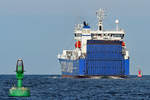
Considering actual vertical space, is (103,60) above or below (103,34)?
below

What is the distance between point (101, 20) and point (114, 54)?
15.6m

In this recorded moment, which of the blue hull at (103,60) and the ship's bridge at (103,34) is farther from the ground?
the ship's bridge at (103,34)

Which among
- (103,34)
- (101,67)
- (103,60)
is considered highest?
(103,34)

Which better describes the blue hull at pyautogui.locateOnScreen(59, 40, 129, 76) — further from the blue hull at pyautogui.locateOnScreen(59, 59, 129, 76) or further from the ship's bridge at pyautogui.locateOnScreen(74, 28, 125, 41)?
the ship's bridge at pyautogui.locateOnScreen(74, 28, 125, 41)

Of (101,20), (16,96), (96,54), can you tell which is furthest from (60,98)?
(101,20)

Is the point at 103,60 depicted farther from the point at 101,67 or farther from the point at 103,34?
the point at 103,34

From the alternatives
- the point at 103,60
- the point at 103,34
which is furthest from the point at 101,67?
the point at 103,34

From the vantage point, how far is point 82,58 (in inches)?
5315

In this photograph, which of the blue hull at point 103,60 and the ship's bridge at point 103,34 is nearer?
the blue hull at point 103,60

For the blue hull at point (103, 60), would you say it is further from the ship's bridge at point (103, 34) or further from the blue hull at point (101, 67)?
the ship's bridge at point (103, 34)

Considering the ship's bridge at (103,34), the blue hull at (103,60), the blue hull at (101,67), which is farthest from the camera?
the ship's bridge at (103,34)

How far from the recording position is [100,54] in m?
132

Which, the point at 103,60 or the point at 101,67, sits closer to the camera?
the point at 103,60

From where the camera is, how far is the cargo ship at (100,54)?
132 m
